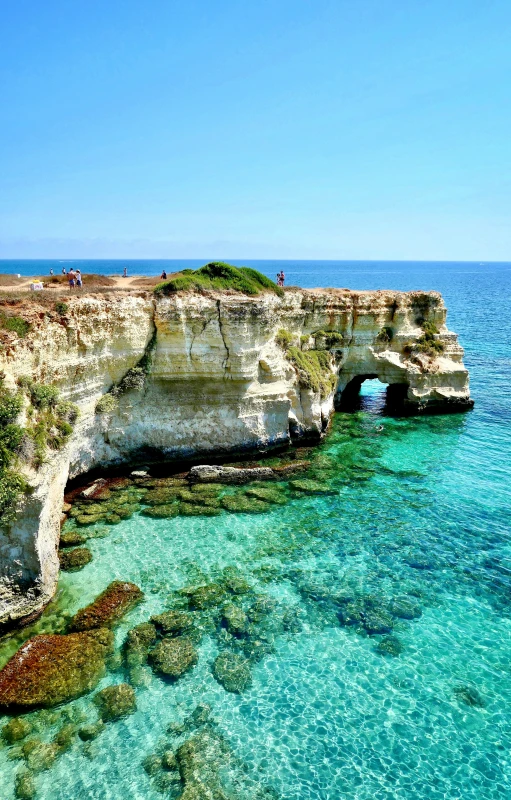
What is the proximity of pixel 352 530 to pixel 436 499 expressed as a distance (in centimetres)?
522

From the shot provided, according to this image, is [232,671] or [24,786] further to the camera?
[232,671]

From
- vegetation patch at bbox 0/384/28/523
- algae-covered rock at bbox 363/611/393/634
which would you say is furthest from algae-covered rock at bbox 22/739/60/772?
algae-covered rock at bbox 363/611/393/634

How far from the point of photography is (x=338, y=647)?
14.0 m

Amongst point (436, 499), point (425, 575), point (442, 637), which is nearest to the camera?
point (442, 637)

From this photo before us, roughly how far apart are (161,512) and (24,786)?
11116 mm

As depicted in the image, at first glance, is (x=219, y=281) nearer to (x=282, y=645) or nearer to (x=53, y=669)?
(x=282, y=645)

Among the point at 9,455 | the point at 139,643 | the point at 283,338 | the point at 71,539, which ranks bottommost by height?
the point at 139,643

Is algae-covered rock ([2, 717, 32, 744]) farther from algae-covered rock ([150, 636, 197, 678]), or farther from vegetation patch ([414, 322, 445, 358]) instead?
vegetation patch ([414, 322, 445, 358])

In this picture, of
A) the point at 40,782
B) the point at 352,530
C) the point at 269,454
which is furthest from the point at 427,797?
the point at 269,454

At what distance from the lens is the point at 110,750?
1118 centimetres

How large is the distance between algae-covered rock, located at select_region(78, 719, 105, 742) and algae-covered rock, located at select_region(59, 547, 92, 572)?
6.31 metres

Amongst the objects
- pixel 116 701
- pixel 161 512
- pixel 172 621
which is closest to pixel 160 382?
pixel 161 512

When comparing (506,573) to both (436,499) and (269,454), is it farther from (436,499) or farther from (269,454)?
(269,454)

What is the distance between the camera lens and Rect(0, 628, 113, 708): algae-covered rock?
12.3 m
